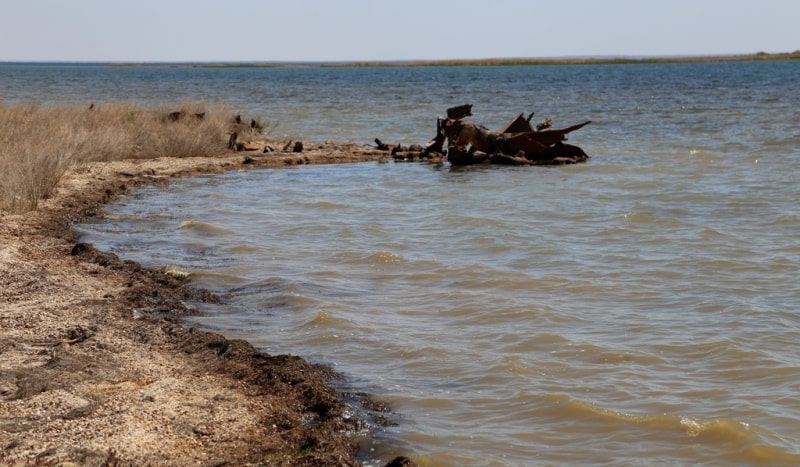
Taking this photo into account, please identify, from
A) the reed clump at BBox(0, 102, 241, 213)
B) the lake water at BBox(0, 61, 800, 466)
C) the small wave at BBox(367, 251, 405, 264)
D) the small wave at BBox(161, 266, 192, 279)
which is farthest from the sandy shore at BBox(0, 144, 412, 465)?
the reed clump at BBox(0, 102, 241, 213)

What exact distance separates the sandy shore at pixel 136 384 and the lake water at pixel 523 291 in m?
0.42

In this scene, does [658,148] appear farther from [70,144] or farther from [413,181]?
[70,144]

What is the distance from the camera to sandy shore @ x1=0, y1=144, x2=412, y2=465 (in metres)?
4.75

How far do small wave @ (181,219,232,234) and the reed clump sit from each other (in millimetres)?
1832

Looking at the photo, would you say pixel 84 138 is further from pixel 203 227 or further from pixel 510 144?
pixel 510 144

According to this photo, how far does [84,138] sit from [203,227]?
5130 millimetres

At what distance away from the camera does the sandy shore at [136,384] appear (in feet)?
15.6

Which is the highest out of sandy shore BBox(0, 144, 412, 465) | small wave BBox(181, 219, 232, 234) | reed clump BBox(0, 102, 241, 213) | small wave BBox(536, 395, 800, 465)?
reed clump BBox(0, 102, 241, 213)

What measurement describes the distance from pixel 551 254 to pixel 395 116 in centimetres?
2271

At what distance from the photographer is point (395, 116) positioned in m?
32.5

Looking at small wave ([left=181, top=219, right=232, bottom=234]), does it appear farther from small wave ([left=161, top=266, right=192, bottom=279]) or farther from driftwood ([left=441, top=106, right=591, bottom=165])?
driftwood ([left=441, top=106, right=591, bottom=165])

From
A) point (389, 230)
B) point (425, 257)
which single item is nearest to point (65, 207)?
point (389, 230)

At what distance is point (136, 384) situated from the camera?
564 cm

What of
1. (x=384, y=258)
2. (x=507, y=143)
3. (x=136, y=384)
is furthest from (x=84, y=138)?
(x=136, y=384)
